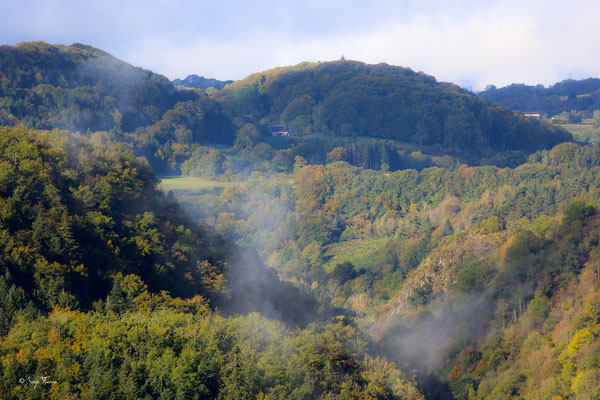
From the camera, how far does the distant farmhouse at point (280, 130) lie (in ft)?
555

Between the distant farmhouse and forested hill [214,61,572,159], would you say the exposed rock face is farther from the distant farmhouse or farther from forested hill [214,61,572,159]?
the distant farmhouse

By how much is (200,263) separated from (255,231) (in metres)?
57.4

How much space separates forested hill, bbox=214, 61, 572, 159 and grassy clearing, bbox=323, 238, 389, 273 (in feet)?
243

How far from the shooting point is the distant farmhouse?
→ 169300 millimetres

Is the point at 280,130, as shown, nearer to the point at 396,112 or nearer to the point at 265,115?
the point at 265,115

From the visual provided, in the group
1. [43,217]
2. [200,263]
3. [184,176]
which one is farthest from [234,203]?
[43,217]

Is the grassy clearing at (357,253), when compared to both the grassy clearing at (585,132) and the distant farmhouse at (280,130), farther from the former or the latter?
the grassy clearing at (585,132)

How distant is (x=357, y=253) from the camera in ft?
293

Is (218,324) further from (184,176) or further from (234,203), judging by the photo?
(184,176)

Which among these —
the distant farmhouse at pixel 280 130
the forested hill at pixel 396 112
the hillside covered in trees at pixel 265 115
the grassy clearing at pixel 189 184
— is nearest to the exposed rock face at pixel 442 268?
the grassy clearing at pixel 189 184

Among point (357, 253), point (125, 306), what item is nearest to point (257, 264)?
point (125, 306)

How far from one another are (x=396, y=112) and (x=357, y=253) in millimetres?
94761

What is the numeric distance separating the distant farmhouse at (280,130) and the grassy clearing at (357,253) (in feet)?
257

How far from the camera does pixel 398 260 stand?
7744 cm
